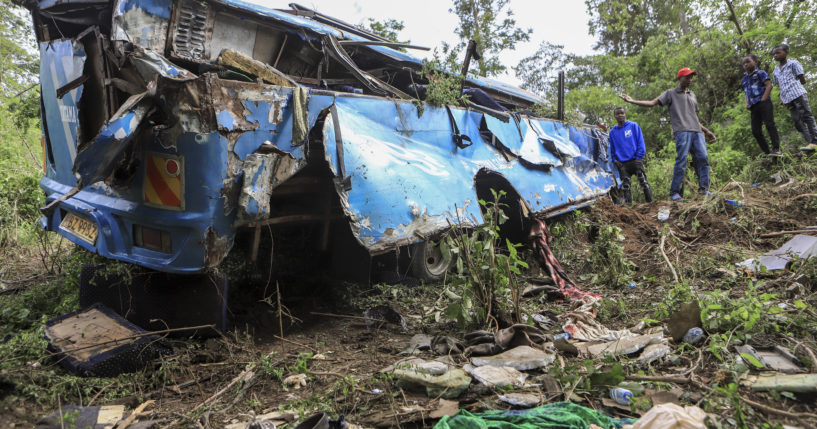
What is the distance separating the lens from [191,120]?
261 cm

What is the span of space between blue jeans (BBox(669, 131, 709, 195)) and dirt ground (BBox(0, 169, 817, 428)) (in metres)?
1.76

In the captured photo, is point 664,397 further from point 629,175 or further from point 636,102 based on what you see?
point 629,175

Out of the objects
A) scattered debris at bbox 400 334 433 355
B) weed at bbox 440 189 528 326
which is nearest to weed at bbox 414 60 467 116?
weed at bbox 440 189 528 326

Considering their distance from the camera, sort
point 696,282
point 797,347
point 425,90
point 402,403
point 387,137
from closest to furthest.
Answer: point 402,403, point 797,347, point 387,137, point 696,282, point 425,90

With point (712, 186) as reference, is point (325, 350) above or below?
below

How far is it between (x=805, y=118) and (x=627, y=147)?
2.26 m

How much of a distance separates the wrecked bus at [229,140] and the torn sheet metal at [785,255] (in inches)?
93.2

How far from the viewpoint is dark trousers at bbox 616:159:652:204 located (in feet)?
25.8

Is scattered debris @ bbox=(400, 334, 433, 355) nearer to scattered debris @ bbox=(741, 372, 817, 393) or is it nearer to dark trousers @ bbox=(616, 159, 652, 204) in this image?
scattered debris @ bbox=(741, 372, 817, 393)

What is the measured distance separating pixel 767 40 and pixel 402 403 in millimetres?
11820

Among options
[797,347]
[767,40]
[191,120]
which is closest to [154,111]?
[191,120]

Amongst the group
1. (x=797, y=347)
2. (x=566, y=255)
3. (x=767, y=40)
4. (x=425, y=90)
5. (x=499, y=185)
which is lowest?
(x=566, y=255)

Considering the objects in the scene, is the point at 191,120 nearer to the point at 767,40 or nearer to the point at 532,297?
the point at 532,297

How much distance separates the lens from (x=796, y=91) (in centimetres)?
663
